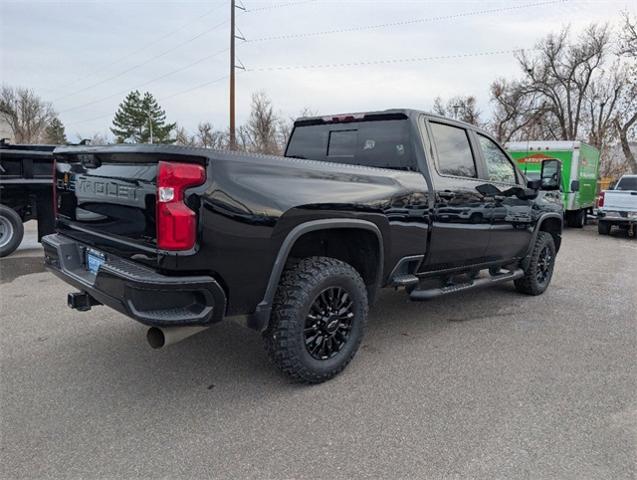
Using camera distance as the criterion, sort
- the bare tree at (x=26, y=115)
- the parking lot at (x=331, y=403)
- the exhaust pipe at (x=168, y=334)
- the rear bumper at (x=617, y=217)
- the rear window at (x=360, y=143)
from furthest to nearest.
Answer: the bare tree at (x=26, y=115), the rear bumper at (x=617, y=217), the rear window at (x=360, y=143), the exhaust pipe at (x=168, y=334), the parking lot at (x=331, y=403)

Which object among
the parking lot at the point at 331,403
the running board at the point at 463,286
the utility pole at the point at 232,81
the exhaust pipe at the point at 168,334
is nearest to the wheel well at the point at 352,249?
the running board at the point at 463,286

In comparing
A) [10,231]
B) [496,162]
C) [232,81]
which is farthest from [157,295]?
[232,81]

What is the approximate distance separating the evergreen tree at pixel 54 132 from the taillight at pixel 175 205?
6226 cm

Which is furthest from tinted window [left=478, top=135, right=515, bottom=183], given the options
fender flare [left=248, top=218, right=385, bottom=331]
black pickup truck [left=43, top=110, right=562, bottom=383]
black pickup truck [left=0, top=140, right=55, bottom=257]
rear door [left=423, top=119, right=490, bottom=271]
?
black pickup truck [left=0, top=140, right=55, bottom=257]

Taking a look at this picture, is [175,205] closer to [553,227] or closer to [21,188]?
[553,227]

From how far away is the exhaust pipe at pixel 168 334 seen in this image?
2.74 meters

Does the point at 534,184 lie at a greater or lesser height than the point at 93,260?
greater

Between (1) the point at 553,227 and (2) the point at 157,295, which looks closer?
(2) the point at 157,295

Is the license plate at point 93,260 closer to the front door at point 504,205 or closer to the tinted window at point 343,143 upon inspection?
the tinted window at point 343,143

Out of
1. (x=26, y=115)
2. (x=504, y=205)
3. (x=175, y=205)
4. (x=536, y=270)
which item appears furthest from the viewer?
(x=26, y=115)

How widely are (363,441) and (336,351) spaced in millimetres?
850

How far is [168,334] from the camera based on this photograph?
8.97ft

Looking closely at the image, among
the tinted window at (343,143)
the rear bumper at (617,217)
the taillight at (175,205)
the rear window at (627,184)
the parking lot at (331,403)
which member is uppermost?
the tinted window at (343,143)

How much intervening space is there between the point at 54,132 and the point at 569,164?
62089mm
